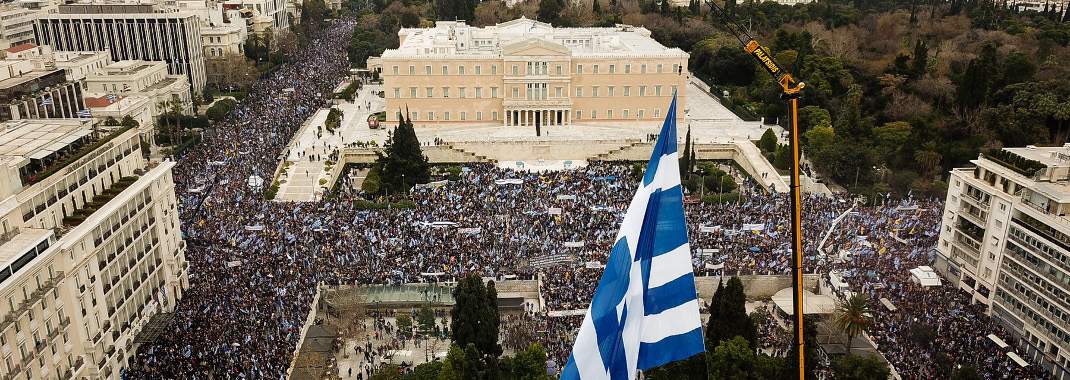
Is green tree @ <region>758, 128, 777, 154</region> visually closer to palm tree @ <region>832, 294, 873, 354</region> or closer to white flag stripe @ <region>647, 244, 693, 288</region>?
palm tree @ <region>832, 294, 873, 354</region>

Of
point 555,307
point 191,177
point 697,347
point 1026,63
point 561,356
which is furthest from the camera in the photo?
point 1026,63

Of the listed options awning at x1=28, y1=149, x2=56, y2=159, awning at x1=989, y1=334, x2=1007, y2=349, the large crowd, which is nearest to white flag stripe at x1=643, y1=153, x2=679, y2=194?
the large crowd

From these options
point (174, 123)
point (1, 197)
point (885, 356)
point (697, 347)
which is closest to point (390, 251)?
point (1, 197)

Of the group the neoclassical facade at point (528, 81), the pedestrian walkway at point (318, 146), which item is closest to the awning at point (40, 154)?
the pedestrian walkway at point (318, 146)

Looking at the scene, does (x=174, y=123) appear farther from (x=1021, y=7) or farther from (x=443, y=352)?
(x=1021, y=7)

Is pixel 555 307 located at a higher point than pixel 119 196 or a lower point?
lower

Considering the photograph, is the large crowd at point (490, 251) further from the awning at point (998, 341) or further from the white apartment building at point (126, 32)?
the white apartment building at point (126, 32)
